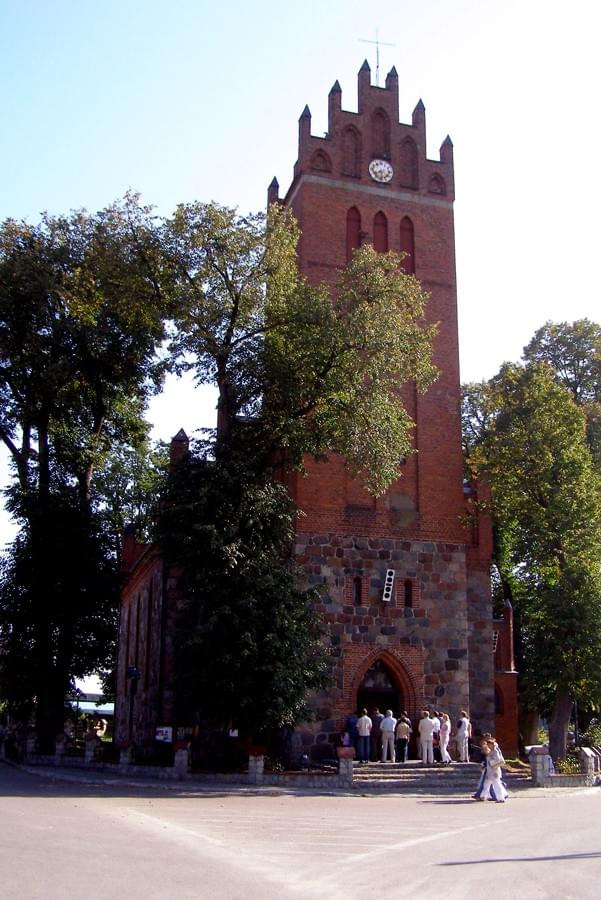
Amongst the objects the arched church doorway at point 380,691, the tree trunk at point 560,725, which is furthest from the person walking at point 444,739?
the tree trunk at point 560,725

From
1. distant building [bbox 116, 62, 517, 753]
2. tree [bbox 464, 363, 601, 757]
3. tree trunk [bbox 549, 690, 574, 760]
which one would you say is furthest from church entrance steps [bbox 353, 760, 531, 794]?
tree [bbox 464, 363, 601, 757]

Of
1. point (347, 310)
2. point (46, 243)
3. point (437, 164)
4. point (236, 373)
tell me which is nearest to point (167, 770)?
point (236, 373)

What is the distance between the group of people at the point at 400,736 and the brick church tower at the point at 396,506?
0.89 metres

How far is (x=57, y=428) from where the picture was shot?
128ft

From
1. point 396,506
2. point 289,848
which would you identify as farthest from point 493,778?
point 396,506

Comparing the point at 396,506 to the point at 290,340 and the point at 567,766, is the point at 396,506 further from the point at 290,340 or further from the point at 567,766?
the point at 567,766

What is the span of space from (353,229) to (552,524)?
11954mm

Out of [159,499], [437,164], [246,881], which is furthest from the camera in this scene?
[437,164]

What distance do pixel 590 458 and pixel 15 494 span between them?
70.2 ft

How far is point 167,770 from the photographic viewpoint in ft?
79.4

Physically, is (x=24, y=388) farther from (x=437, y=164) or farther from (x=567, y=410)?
(x=567, y=410)

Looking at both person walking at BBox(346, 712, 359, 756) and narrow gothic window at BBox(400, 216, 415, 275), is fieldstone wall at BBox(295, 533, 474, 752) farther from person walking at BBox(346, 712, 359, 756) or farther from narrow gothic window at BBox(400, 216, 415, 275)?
narrow gothic window at BBox(400, 216, 415, 275)

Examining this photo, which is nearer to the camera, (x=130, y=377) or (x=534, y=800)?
(x=534, y=800)

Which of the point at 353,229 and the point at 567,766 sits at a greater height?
the point at 353,229
